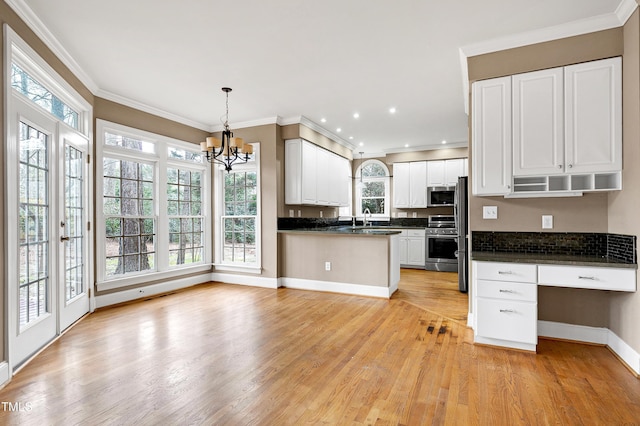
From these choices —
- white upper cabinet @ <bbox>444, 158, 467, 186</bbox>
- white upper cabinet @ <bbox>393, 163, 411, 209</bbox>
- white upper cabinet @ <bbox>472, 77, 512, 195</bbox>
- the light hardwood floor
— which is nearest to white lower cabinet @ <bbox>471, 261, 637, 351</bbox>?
the light hardwood floor

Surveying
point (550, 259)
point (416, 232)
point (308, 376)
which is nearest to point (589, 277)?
point (550, 259)

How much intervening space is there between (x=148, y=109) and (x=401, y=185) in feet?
17.5

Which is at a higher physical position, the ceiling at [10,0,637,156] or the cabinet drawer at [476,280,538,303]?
the ceiling at [10,0,637,156]

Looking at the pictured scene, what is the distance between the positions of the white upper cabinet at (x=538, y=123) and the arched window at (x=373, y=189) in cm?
520

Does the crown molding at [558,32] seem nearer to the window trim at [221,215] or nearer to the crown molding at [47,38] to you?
A: the window trim at [221,215]

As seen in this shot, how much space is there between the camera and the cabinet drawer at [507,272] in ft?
8.97

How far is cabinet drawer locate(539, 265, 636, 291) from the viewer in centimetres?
248

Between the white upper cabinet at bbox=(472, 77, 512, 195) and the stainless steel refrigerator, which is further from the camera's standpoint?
the stainless steel refrigerator

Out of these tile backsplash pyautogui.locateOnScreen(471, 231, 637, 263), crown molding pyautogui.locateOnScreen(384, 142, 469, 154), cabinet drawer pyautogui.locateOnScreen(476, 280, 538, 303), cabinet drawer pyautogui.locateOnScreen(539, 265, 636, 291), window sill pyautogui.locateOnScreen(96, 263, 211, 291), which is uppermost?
crown molding pyautogui.locateOnScreen(384, 142, 469, 154)

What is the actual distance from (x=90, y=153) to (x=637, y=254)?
550cm

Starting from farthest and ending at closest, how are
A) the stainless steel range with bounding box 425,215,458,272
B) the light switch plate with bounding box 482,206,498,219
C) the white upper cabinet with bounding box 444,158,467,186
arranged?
1. the white upper cabinet with bounding box 444,158,467,186
2. the stainless steel range with bounding box 425,215,458,272
3. the light switch plate with bounding box 482,206,498,219

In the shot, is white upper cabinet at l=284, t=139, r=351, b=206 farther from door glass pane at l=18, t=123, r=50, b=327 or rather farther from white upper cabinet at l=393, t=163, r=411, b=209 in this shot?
door glass pane at l=18, t=123, r=50, b=327

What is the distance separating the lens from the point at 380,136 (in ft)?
21.6

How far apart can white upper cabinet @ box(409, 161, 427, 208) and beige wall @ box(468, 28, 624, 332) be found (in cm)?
434
